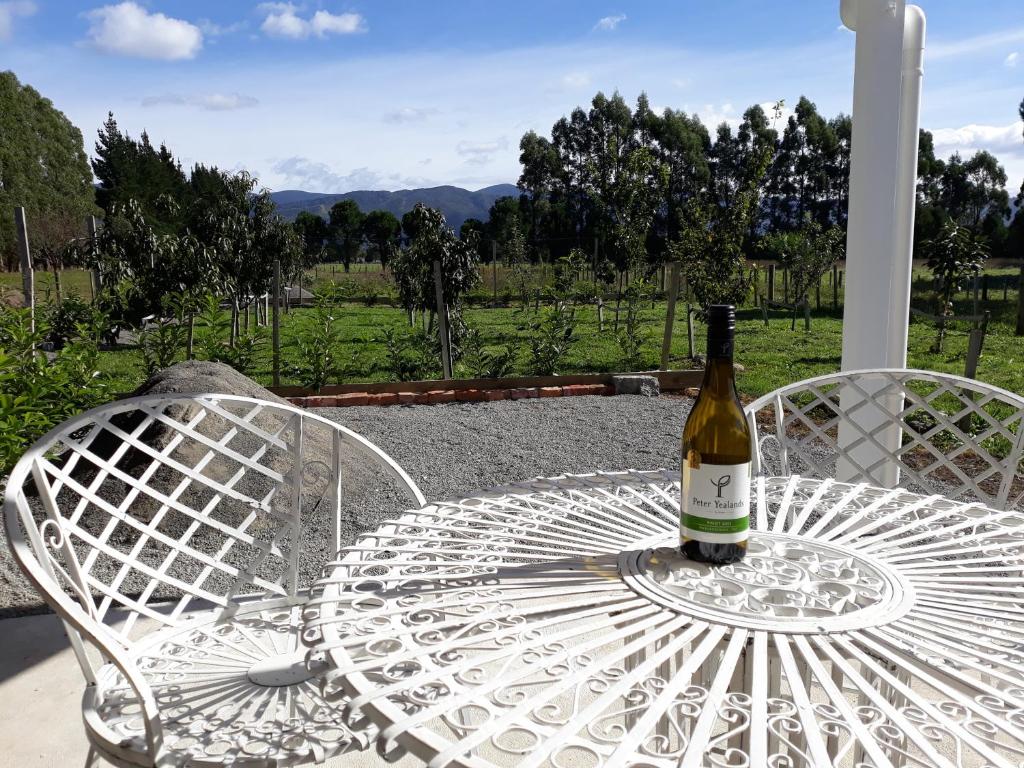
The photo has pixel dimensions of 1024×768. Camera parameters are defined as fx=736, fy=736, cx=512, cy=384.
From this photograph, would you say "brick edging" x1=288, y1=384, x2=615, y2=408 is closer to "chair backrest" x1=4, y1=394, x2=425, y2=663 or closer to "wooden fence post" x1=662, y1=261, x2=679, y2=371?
"wooden fence post" x1=662, y1=261, x2=679, y2=371

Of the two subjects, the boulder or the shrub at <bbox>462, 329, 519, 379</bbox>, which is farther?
the shrub at <bbox>462, 329, 519, 379</bbox>

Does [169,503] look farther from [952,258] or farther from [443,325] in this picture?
[952,258]

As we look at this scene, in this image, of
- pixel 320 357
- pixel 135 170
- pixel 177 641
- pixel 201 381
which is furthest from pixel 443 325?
pixel 135 170

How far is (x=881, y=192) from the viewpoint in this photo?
258cm

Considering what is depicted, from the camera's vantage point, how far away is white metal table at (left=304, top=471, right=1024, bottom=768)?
770 mm

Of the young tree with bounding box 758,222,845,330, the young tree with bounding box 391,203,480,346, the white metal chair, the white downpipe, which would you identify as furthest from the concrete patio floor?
the young tree with bounding box 758,222,845,330

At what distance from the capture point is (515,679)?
836mm

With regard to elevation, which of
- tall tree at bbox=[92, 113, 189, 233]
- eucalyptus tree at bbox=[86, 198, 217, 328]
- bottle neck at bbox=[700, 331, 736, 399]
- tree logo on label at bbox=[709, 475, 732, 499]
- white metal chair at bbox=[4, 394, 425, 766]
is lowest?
white metal chair at bbox=[4, 394, 425, 766]

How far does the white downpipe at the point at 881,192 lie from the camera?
2.50m

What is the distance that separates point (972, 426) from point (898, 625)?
4308mm

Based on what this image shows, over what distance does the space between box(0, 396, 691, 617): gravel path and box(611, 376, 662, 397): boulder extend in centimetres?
14

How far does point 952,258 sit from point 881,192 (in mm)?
6064

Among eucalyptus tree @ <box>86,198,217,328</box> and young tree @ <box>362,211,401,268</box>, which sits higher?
young tree @ <box>362,211,401,268</box>

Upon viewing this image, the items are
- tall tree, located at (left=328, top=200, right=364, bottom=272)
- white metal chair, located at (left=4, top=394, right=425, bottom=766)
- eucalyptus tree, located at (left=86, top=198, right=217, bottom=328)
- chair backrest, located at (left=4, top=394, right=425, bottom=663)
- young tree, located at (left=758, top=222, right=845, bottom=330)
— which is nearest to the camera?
white metal chair, located at (left=4, top=394, right=425, bottom=766)
